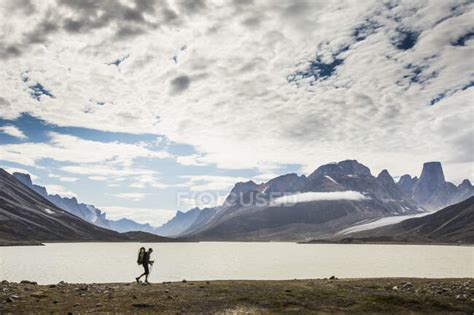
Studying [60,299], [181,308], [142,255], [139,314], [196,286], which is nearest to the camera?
[139,314]

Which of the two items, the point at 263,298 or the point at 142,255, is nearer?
the point at 263,298

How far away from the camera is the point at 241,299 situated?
3203 cm

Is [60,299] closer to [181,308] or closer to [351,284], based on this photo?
[181,308]

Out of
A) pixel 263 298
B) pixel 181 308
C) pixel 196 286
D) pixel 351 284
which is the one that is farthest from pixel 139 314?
pixel 351 284

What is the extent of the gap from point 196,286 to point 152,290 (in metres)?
4.69

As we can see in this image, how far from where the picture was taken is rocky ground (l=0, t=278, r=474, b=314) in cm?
2833

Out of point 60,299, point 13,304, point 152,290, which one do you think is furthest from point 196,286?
point 13,304

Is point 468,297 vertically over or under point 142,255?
under

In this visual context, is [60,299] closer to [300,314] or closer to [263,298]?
[263,298]

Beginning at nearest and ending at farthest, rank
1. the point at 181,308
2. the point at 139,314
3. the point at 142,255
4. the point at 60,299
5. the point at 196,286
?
the point at 139,314 < the point at 181,308 < the point at 60,299 < the point at 196,286 < the point at 142,255

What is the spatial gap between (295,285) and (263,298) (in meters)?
7.66

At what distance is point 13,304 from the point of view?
91.4 ft

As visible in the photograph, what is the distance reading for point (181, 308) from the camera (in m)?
28.5

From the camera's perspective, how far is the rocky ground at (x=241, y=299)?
28.3 m
